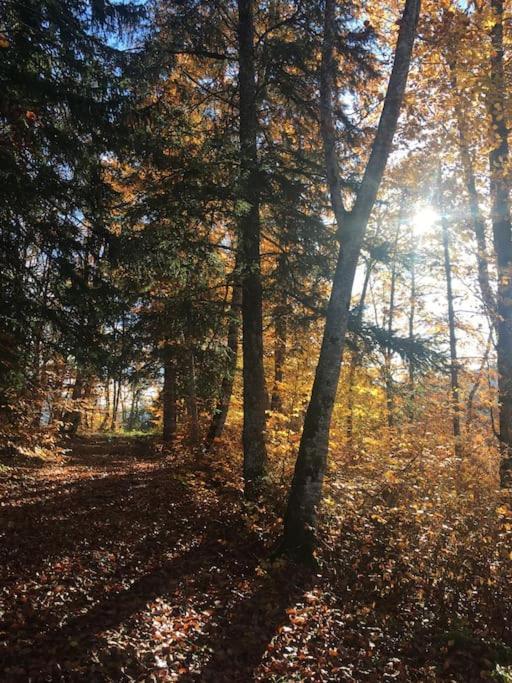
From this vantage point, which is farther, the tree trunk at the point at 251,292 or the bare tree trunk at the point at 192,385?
the bare tree trunk at the point at 192,385

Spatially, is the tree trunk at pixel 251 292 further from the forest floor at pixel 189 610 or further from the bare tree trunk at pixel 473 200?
the bare tree trunk at pixel 473 200

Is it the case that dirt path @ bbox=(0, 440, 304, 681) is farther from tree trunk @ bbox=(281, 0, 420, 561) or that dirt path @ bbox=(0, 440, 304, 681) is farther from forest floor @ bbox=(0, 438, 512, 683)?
tree trunk @ bbox=(281, 0, 420, 561)

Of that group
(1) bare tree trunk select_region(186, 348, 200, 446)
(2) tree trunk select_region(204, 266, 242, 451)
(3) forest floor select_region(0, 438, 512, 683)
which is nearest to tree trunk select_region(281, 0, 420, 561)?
(3) forest floor select_region(0, 438, 512, 683)

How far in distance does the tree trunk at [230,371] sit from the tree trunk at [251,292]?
1.34 ft

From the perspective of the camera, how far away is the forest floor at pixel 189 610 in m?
4.87

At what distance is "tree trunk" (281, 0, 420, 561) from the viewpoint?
7276mm

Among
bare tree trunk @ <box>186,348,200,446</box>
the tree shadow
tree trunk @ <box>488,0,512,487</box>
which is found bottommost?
the tree shadow

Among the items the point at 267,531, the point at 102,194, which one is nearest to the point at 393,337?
A: the point at 267,531

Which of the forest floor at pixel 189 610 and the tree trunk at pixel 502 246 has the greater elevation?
the tree trunk at pixel 502 246

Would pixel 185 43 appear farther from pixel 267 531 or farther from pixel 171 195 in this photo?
pixel 267 531

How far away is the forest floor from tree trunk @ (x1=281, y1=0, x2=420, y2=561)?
0.73 meters

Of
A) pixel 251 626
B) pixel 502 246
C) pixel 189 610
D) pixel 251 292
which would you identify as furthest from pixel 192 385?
pixel 502 246

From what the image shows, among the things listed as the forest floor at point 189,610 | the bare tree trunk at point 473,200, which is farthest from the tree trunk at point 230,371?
the bare tree trunk at point 473,200

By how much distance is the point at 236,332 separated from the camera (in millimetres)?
13312
